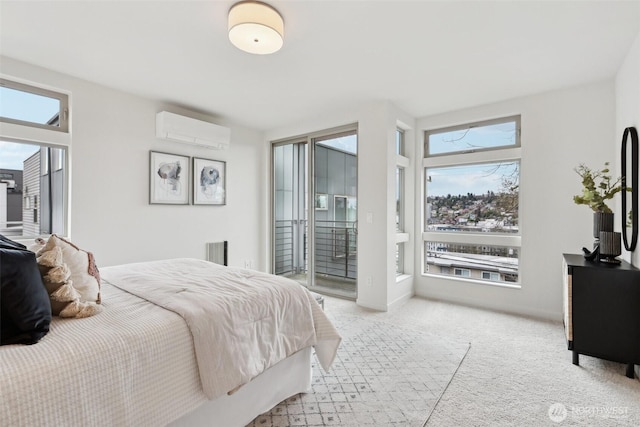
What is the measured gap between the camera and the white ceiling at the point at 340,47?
1.97 m

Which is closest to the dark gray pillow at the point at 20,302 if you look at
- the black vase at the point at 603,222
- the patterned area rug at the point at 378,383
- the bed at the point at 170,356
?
the bed at the point at 170,356

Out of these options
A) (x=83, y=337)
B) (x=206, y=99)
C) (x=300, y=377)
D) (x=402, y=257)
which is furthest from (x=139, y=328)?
(x=402, y=257)

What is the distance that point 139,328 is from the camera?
1.23 metres

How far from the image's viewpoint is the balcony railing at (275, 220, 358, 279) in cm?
426

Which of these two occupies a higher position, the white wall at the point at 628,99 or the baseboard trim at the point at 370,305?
the white wall at the point at 628,99

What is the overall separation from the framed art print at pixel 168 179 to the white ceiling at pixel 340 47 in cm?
71

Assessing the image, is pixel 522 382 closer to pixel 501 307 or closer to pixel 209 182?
pixel 501 307

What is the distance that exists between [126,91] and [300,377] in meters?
3.38

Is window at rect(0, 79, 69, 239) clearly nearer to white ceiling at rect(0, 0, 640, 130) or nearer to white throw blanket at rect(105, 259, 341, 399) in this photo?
white ceiling at rect(0, 0, 640, 130)

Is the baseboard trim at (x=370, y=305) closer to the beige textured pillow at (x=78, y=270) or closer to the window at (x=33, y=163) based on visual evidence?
the beige textured pillow at (x=78, y=270)

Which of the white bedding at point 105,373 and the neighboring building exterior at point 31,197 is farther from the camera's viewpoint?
the neighboring building exterior at point 31,197

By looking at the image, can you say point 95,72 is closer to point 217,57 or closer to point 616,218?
point 217,57

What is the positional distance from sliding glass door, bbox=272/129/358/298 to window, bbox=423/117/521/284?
110 cm

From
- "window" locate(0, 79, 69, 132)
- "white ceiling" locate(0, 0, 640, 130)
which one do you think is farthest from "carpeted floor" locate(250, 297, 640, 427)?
"window" locate(0, 79, 69, 132)
